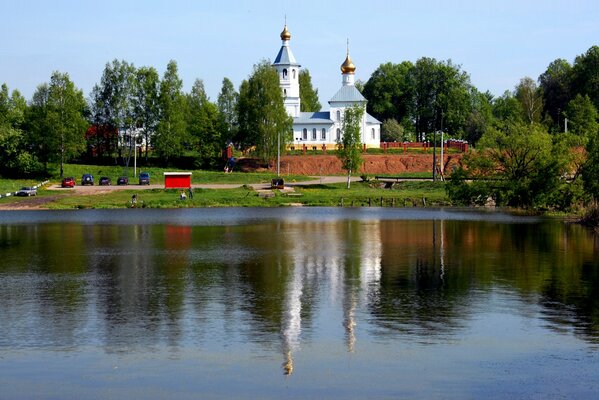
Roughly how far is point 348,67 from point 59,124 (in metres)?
50.0

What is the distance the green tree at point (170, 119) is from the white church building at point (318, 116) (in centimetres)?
2290

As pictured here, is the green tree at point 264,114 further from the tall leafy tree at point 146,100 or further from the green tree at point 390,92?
the green tree at point 390,92

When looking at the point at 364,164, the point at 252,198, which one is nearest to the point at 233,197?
the point at 252,198

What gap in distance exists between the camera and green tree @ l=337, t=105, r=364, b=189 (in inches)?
4323

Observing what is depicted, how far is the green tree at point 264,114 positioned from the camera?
125 metres

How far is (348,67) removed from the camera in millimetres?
144625

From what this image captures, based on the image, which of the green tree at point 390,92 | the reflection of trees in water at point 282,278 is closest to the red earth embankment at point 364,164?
the green tree at point 390,92

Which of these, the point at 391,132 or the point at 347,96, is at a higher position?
the point at 347,96

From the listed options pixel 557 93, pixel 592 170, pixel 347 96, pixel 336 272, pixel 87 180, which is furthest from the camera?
pixel 557 93

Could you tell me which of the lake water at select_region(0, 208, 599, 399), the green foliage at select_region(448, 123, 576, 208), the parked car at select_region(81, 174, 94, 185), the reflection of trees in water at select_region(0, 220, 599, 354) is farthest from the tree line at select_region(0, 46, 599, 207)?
the lake water at select_region(0, 208, 599, 399)

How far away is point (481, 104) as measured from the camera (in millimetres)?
185000

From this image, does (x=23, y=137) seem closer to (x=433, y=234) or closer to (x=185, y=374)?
(x=433, y=234)

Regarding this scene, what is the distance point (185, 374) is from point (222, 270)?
18282 millimetres

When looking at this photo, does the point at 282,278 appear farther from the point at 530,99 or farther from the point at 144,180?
the point at 530,99
